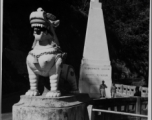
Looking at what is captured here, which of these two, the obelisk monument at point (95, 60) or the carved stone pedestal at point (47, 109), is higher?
the obelisk monument at point (95, 60)

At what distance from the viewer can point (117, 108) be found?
134 inches

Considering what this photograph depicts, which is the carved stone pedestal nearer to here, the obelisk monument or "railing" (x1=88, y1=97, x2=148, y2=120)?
"railing" (x1=88, y1=97, x2=148, y2=120)

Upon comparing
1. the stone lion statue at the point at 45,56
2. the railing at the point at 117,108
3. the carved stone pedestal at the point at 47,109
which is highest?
the stone lion statue at the point at 45,56

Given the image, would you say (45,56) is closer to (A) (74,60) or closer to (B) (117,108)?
(B) (117,108)

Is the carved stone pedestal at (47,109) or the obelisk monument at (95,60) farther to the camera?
the obelisk monument at (95,60)

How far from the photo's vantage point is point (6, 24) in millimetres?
8406

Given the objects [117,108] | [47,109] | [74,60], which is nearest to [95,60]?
[74,60]

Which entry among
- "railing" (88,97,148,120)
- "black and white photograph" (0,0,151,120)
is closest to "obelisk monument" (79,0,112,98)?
"black and white photograph" (0,0,151,120)

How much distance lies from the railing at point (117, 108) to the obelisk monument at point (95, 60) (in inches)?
179

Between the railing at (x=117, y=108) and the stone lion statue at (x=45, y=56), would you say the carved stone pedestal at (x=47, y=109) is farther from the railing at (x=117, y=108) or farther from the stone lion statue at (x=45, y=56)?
the railing at (x=117, y=108)

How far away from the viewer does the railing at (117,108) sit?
8.46 feet

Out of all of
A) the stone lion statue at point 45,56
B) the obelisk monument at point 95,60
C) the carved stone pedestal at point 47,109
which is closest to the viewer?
the carved stone pedestal at point 47,109

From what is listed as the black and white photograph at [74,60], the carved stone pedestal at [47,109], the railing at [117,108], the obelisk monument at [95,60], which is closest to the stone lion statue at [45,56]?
the black and white photograph at [74,60]

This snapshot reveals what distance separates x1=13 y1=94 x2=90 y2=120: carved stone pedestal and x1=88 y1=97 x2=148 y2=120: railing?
21 cm
